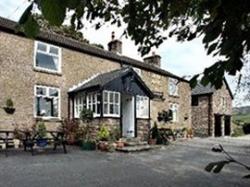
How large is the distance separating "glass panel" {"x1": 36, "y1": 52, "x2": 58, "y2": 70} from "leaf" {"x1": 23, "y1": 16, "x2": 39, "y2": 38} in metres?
22.7

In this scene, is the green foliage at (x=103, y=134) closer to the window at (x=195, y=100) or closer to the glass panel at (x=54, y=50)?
the glass panel at (x=54, y=50)

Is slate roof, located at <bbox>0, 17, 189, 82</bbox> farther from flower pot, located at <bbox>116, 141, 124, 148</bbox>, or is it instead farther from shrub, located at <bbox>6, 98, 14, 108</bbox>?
flower pot, located at <bbox>116, 141, 124, 148</bbox>

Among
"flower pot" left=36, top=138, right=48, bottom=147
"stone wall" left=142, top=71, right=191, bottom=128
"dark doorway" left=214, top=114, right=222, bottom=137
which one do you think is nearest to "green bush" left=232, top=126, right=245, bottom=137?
"dark doorway" left=214, top=114, right=222, bottom=137

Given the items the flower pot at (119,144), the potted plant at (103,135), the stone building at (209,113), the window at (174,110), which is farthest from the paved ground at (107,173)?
the stone building at (209,113)

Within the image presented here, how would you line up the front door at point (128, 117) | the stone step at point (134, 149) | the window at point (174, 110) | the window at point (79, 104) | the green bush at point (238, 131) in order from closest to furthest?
the stone step at point (134, 149), the window at point (79, 104), the front door at point (128, 117), the window at point (174, 110), the green bush at point (238, 131)

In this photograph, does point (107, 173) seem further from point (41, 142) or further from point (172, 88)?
point (172, 88)

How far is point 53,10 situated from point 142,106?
26380 mm

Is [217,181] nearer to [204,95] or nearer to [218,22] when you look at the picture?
[218,22]

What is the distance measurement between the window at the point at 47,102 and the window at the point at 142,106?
576cm

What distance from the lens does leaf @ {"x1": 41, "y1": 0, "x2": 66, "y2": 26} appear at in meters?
1.54

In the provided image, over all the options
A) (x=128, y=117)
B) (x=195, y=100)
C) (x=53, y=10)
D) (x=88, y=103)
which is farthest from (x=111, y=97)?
(x=53, y=10)

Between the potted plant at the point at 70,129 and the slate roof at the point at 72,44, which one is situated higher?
the slate roof at the point at 72,44

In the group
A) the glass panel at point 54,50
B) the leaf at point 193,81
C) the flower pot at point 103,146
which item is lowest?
the flower pot at point 103,146

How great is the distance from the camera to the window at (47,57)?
78.4ft
